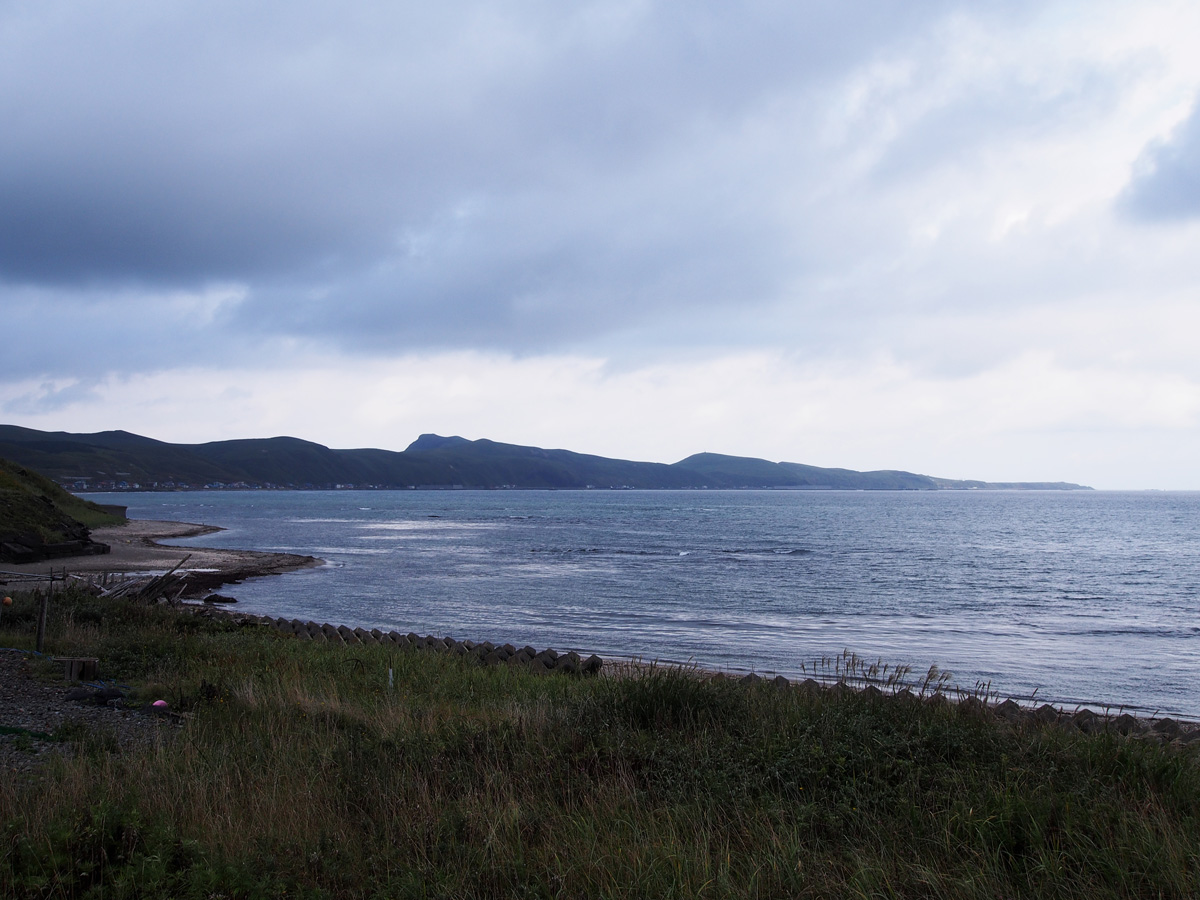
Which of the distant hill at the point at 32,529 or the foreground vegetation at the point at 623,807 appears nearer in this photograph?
the foreground vegetation at the point at 623,807

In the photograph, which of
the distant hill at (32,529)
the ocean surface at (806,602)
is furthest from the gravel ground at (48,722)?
the distant hill at (32,529)

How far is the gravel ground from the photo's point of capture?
743 centimetres

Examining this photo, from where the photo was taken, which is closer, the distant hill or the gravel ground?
the gravel ground

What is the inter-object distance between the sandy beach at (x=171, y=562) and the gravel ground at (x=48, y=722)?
72.6 feet

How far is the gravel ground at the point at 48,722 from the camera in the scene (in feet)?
24.4

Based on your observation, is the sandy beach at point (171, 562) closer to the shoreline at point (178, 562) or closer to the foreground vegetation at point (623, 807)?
the shoreline at point (178, 562)

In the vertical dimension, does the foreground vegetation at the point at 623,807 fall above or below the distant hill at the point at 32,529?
above

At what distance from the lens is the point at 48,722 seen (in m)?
9.01

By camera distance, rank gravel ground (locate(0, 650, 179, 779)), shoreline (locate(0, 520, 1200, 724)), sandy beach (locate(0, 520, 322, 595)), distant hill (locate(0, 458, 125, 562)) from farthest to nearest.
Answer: distant hill (locate(0, 458, 125, 562)) → sandy beach (locate(0, 520, 322, 595)) → shoreline (locate(0, 520, 1200, 724)) → gravel ground (locate(0, 650, 179, 779))

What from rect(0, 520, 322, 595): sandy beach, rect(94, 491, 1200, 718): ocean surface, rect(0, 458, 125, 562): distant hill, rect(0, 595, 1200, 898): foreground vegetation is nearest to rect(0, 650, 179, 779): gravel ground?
rect(0, 595, 1200, 898): foreground vegetation

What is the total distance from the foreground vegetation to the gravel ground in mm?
315

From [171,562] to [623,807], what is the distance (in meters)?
45.3

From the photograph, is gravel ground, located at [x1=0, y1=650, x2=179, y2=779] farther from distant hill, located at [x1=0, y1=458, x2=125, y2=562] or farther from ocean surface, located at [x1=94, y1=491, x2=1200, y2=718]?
distant hill, located at [x1=0, y1=458, x2=125, y2=562]

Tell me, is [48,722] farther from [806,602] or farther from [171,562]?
[171,562]
